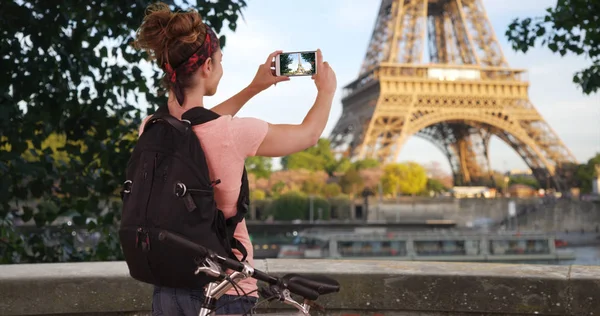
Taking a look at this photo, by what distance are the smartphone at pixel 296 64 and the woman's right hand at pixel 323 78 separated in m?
0.01

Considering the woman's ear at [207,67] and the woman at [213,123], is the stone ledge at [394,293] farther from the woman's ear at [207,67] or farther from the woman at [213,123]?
→ the woman's ear at [207,67]

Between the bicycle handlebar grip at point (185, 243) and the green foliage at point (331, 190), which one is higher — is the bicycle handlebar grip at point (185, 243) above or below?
above

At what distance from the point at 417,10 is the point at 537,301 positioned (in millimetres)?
52106

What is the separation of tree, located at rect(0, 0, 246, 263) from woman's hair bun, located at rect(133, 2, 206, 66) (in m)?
2.94

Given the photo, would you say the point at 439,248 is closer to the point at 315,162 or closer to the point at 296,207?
the point at 296,207

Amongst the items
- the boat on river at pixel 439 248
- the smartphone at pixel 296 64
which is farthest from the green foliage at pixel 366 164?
the smartphone at pixel 296 64

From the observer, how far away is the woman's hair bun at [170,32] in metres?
1.72

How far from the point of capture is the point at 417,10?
2104 inches

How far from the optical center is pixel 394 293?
10.7 feet

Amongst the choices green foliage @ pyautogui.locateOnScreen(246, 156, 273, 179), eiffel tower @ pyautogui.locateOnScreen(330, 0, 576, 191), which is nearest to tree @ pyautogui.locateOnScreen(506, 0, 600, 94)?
eiffel tower @ pyautogui.locateOnScreen(330, 0, 576, 191)

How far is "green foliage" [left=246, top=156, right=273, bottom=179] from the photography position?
76.6 m

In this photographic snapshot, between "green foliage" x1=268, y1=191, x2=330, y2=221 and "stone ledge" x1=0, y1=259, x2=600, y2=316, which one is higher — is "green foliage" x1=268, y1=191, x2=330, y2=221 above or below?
below

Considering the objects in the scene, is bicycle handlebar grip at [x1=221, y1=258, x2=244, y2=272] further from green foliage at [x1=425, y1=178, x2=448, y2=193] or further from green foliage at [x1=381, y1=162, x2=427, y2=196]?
green foliage at [x1=425, y1=178, x2=448, y2=193]

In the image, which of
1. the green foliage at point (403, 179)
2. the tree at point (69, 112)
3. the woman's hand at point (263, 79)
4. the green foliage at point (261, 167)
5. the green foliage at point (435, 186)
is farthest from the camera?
the green foliage at point (435, 186)
